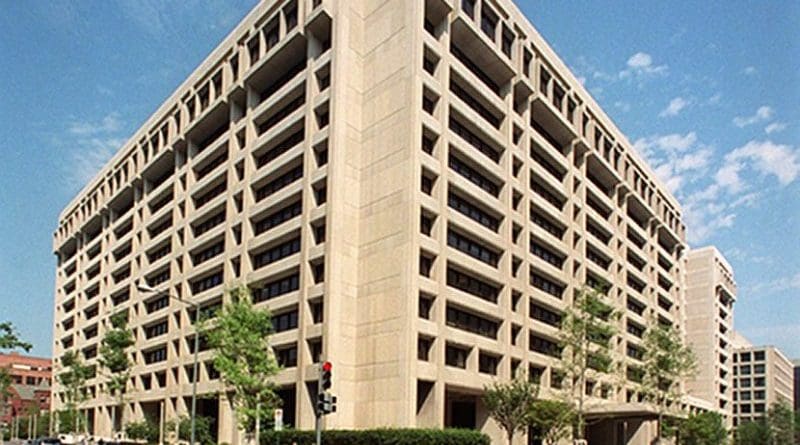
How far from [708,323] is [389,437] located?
94.9m

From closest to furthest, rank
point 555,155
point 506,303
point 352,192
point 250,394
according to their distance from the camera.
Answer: point 250,394, point 352,192, point 506,303, point 555,155

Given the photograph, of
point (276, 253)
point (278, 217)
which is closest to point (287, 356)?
point (276, 253)

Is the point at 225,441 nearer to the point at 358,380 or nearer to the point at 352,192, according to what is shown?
the point at 358,380

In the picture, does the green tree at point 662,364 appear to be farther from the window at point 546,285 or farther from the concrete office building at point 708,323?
the concrete office building at point 708,323

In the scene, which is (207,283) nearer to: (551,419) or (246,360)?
(246,360)

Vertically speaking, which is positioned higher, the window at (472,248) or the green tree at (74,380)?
the window at (472,248)

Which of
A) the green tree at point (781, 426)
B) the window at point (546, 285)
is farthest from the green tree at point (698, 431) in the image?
the green tree at point (781, 426)

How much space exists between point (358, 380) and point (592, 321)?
53.8 ft

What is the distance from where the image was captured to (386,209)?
45.2 meters

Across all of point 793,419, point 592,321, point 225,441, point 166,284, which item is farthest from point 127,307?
point 793,419

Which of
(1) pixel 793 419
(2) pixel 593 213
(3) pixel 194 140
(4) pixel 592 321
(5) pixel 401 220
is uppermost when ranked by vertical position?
(3) pixel 194 140

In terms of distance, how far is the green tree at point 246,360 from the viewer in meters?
41.3

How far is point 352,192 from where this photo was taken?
47.4 m

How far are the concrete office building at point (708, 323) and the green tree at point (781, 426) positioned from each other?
7212 mm
